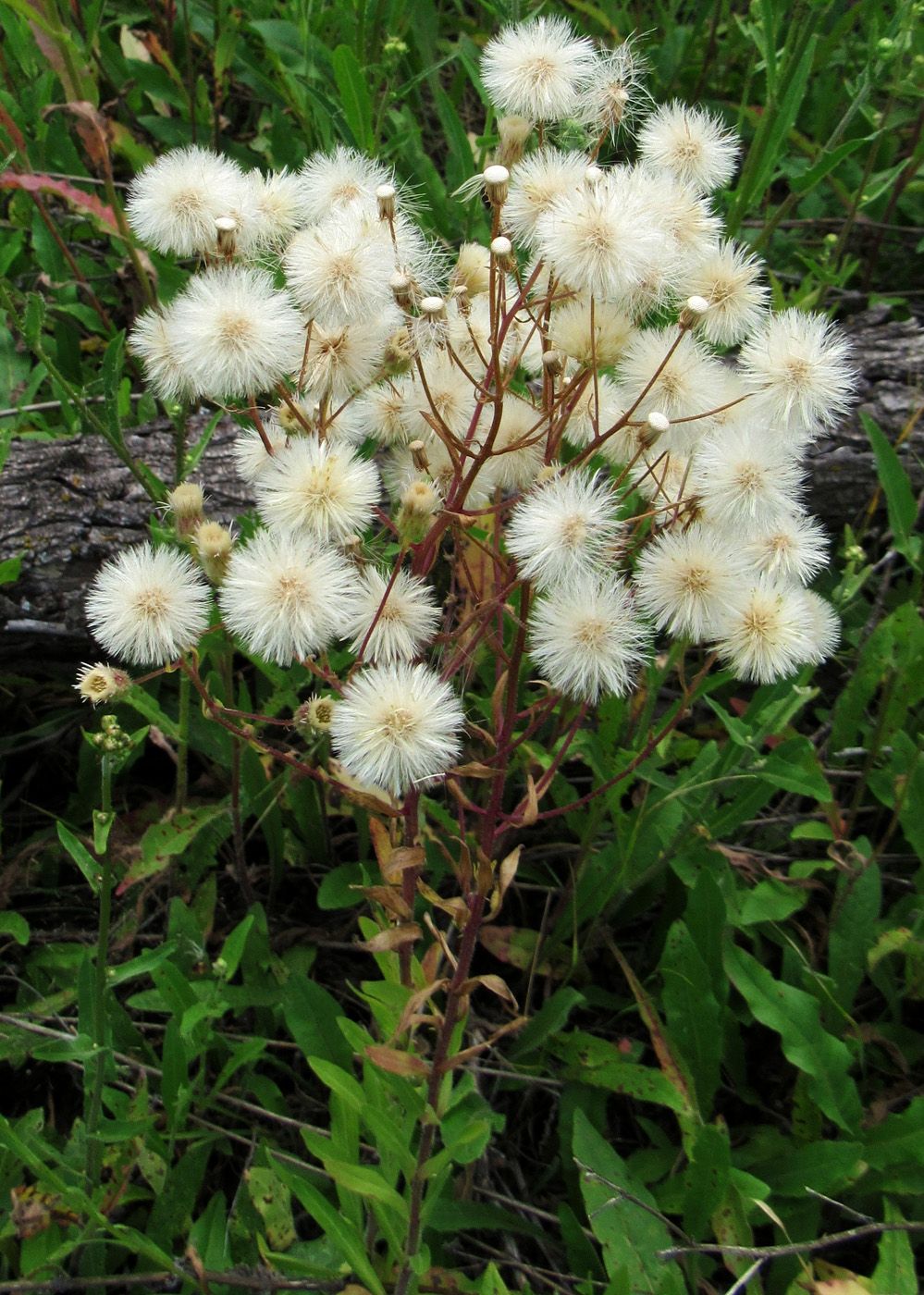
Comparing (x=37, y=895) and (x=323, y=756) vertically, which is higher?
(x=323, y=756)

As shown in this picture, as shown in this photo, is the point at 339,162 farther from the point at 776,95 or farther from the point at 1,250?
the point at 1,250

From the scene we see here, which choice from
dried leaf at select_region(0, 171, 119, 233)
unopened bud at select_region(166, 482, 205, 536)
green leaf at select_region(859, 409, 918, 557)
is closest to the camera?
unopened bud at select_region(166, 482, 205, 536)

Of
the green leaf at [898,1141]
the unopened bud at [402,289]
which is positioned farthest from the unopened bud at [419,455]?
the green leaf at [898,1141]

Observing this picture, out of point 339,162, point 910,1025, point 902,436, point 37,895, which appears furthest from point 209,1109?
point 902,436

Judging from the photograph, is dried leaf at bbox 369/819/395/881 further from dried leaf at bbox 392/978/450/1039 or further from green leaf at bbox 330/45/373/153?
green leaf at bbox 330/45/373/153

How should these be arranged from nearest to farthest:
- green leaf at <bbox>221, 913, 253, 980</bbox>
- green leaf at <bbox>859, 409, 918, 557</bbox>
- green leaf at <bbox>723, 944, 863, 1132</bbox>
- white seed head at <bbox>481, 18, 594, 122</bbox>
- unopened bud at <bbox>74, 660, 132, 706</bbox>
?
unopened bud at <bbox>74, 660, 132, 706</bbox> < white seed head at <bbox>481, 18, 594, 122</bbox> < green leaf at <bbox>221, 913, 253, 980</bbox> < green leaf at <bbox>723, 944, 863, 1132</bbox> < green leaf at <bbox>859, 409, 918, 557</bbox>

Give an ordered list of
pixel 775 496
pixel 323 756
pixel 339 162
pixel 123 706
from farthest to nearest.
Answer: pixel 123 706
pixel 323 756
pixel 339 162
pixel 775 496

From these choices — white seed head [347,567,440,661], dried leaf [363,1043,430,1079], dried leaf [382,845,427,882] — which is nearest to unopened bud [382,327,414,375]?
white seed head [347,567,440,661]
